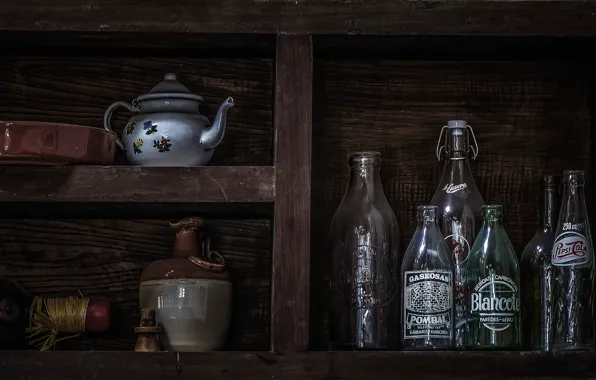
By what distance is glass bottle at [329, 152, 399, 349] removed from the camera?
1630mm

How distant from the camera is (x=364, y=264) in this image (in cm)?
165

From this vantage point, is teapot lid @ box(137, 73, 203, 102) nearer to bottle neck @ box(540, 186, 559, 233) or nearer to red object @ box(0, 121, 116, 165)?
red object @ box(0, 121, 116, 165)

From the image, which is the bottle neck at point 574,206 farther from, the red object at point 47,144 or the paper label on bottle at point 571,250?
the red object at point 47,144

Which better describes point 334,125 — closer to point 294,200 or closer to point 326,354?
point 294,200

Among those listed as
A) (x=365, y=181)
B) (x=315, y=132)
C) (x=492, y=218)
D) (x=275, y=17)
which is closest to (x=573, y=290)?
(x=492, y=218)

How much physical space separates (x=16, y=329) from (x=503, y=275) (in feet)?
2.53

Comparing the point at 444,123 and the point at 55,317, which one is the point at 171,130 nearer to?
the point at 55,317

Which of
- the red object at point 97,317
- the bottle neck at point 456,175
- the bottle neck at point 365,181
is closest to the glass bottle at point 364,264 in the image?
the bottle neck at point 365,181

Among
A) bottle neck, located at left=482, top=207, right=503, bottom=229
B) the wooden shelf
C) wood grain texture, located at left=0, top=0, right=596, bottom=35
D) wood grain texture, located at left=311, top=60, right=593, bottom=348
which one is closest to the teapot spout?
wood grain texture, located at left=0, top=0, right=596, bottom=35

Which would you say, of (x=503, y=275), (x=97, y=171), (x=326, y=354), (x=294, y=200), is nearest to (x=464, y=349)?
(x=503, y=275)

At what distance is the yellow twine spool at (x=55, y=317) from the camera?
1655 mm

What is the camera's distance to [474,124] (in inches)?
71.1

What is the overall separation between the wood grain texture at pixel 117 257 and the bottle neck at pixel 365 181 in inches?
7.1

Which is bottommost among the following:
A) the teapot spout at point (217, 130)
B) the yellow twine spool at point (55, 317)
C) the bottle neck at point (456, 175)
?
the yellow twine spool at point (55, 317)
